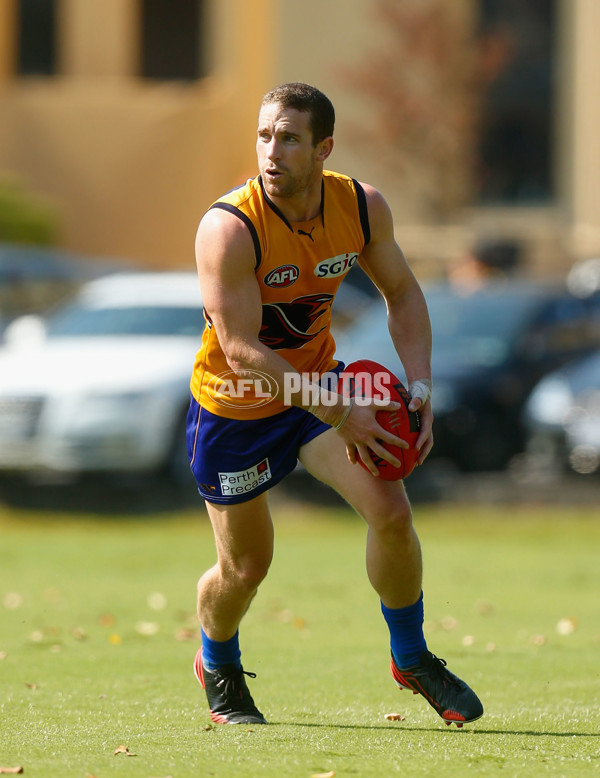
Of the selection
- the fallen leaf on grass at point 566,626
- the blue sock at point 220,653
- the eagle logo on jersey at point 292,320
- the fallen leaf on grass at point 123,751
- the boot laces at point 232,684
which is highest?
the eagle logo on jersey at point 292,320

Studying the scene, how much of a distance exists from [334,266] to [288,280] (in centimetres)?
19

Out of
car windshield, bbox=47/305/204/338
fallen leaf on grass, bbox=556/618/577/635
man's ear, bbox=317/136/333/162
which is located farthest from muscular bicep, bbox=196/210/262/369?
car windshield, bbox=47/305/204/338

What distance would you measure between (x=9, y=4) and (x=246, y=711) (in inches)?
1155

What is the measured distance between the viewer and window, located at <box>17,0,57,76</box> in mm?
33500

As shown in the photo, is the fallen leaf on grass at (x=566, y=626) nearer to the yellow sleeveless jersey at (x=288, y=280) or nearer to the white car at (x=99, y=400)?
the yellow sleeveless jersey at (x=288, y=280)

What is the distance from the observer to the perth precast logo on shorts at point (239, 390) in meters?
5.22

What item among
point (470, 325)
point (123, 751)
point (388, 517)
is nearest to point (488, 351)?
point (470, 325)

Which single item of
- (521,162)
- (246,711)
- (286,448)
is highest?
(286,448)

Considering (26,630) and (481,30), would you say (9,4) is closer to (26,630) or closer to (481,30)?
(481,30)

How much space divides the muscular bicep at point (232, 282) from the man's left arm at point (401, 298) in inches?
23.1

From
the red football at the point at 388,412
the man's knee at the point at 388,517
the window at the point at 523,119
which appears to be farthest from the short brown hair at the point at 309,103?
the window at the point at 523,119

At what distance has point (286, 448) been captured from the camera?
5387 mm

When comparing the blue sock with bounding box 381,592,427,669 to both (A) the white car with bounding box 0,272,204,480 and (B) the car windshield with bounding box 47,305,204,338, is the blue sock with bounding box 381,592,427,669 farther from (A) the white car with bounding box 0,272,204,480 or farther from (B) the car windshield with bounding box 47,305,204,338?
(B) the car windshield with bounding box 47,305,204,338

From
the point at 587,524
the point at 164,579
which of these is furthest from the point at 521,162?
the point at 164,579
